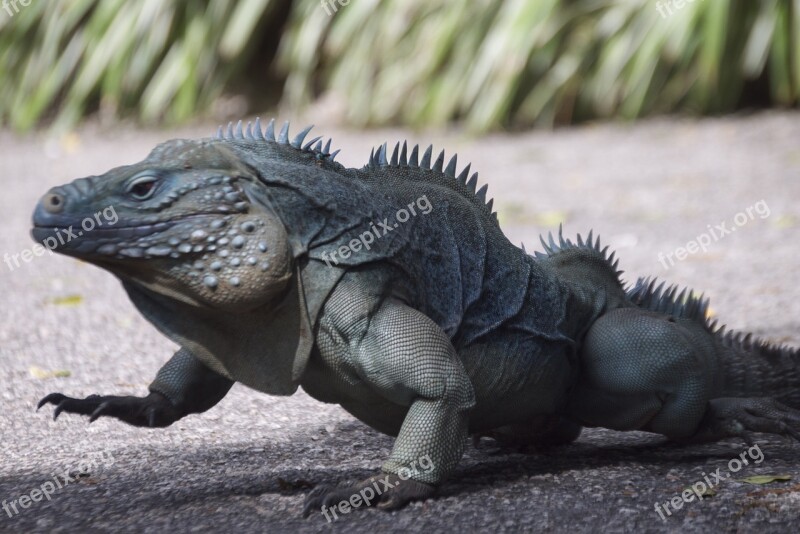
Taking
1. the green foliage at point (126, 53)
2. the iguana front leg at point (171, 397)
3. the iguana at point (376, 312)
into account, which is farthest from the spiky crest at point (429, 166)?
the green foliage at point (126, 53)

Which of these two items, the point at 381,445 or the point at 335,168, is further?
the point at 381,445

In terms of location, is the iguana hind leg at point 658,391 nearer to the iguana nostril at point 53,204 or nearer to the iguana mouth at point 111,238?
the iguana mouth at point 111,238

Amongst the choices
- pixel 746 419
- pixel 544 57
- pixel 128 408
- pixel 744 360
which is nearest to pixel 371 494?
pixel 128 408

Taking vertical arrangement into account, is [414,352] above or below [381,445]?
above

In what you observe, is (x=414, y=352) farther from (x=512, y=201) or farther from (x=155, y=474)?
(x=512, y=201)

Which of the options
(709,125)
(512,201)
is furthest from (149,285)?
(709,125)

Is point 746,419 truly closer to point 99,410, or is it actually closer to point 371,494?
point 371,494

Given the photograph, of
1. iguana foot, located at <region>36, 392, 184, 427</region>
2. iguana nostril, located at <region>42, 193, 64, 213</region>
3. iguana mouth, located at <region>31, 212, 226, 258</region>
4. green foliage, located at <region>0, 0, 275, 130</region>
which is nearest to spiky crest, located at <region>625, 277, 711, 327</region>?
iguana foot, located at <region>36, 392, 184, 427</region>

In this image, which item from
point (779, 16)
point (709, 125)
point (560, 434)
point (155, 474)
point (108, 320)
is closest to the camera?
point (155, 474)
